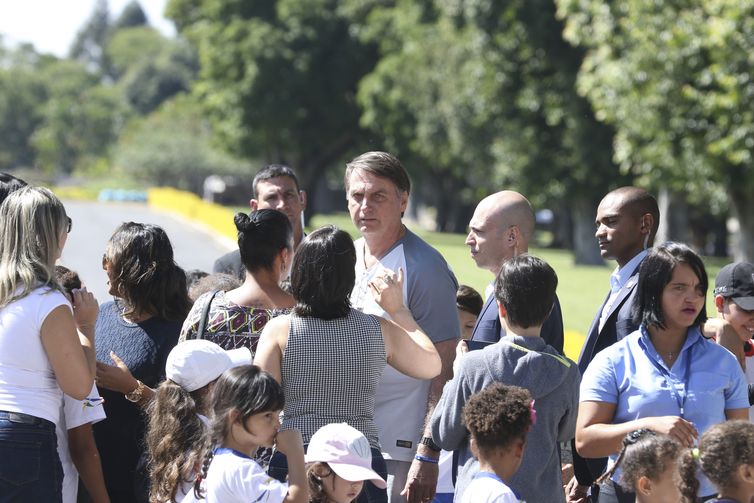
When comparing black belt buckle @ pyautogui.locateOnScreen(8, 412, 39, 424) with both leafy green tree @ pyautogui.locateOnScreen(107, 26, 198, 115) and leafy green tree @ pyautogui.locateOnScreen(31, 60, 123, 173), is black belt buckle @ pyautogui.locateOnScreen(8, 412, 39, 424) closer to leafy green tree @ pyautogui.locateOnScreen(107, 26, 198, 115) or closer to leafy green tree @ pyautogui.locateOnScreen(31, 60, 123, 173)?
leafy green tree @ pyautogui.locateOnScreen(31, 60, 123, 173)

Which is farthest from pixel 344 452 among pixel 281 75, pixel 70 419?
pixel 281 75

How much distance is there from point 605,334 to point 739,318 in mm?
667

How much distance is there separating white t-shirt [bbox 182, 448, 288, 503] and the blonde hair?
1019 millimetres

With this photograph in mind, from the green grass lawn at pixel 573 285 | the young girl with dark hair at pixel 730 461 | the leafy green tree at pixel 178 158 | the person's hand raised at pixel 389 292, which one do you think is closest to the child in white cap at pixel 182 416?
the person's hand raised at pixel 389 292

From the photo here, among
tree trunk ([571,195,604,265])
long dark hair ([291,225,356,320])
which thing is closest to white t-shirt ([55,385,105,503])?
long dark hair ([291,225,356,320])

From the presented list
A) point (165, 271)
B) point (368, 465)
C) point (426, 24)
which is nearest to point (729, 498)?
point (368, 465)

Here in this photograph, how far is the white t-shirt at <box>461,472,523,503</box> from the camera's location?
404cm

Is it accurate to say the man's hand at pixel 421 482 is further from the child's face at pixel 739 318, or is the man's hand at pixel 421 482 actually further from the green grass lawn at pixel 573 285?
the green grass lawn at pixel 573 285

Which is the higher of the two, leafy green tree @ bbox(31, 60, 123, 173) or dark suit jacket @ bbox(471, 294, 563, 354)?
leafy green tree @ bbox(31, 60, 123, 173)

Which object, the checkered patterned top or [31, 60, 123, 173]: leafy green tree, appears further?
[31, 60, 123, 173]: leafy green tree

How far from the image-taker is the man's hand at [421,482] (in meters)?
4.91

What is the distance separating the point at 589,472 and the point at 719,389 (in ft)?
2.57

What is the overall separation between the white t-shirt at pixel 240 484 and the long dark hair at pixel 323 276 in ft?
2.45

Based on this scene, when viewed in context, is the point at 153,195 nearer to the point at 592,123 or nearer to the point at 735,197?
the point at 592,123
